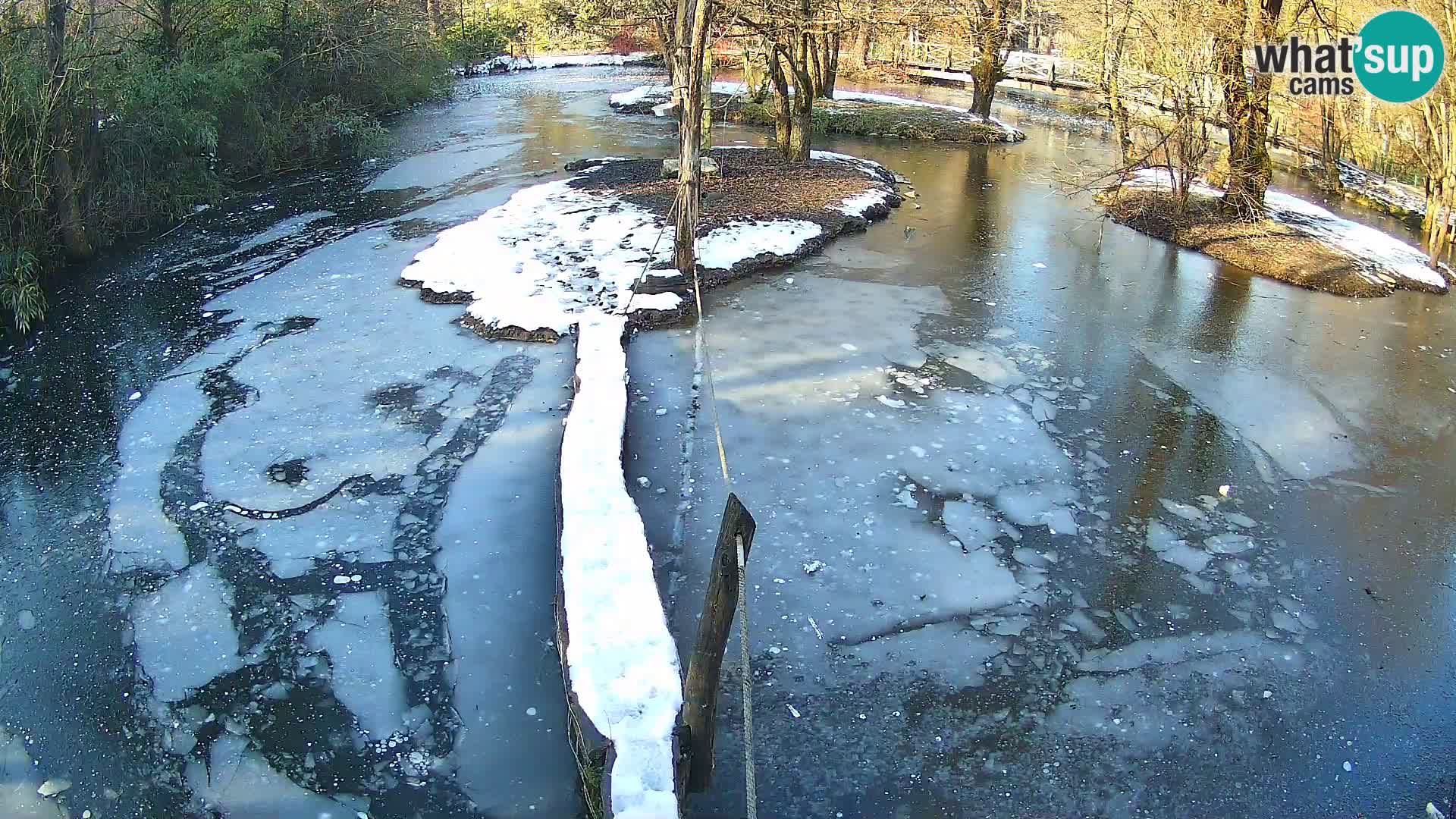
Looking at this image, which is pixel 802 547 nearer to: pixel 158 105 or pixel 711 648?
pixel 711 648

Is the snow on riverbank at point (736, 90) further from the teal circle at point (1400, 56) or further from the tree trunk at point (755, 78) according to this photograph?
the teal circle at point (1400, 56)

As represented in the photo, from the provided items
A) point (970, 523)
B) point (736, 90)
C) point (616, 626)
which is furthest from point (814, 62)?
point (616, 626)

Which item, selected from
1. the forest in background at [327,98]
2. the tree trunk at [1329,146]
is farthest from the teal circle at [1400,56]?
the tree trunk at [1329,146]

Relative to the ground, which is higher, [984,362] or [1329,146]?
[1329,146]

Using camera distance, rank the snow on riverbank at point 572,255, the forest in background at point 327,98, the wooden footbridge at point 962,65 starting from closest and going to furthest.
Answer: the snow on riverbank at point 572,255
the forest in background at point 327,98
the wooden footbridge at point 962,65

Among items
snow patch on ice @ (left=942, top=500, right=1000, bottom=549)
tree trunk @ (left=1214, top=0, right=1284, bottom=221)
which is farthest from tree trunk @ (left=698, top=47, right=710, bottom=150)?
tree trunk @ (left=1214, top=0, right=1284, bottom=221)

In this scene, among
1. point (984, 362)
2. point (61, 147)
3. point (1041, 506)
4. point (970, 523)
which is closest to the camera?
point (970, 523)

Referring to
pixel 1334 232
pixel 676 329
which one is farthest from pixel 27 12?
pixel 1334 232

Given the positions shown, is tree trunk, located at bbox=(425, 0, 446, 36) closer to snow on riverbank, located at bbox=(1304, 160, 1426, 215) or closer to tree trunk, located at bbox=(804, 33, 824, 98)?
tree trunk, located at bbox=(804, 33, 824, 98)
